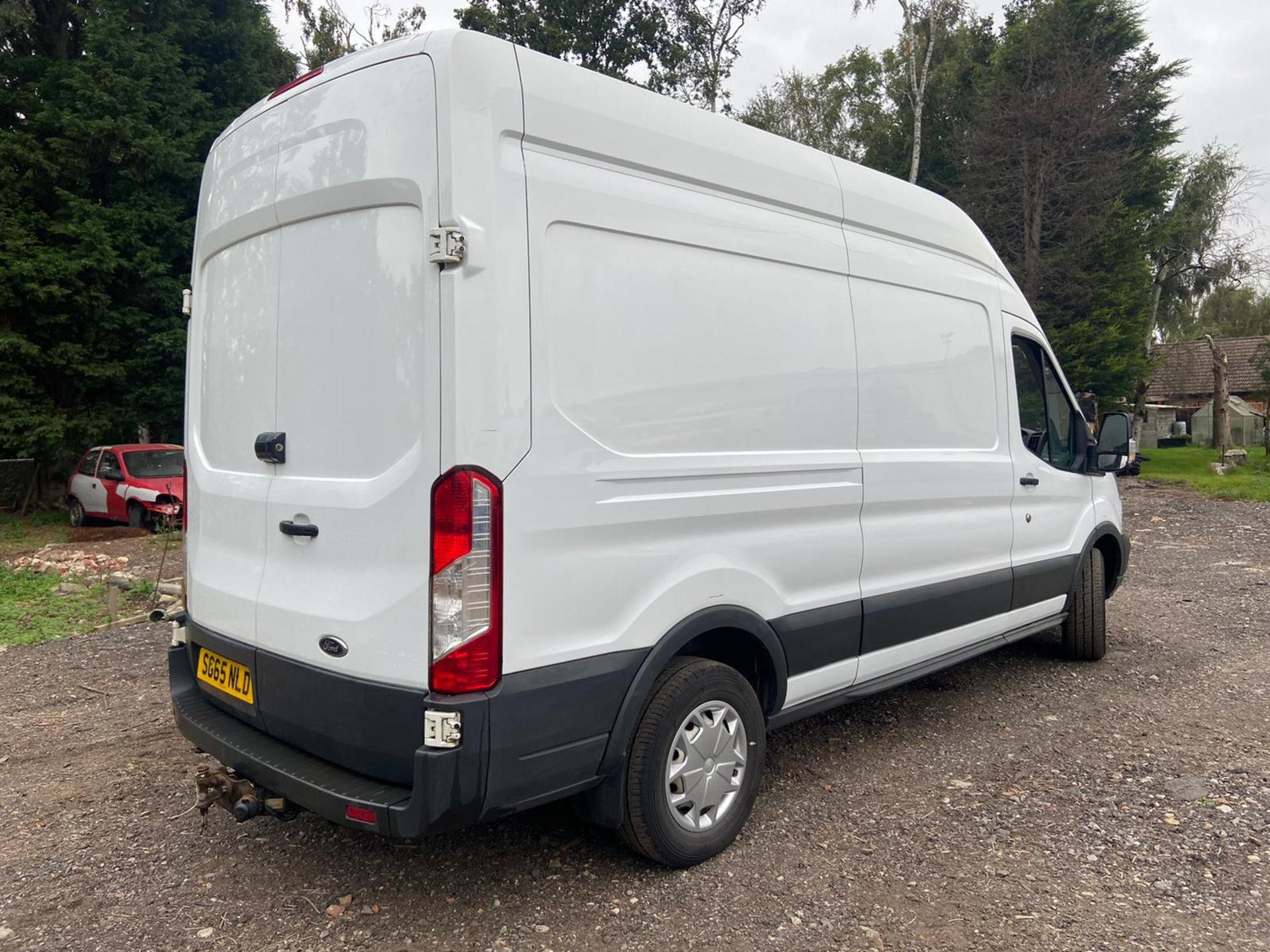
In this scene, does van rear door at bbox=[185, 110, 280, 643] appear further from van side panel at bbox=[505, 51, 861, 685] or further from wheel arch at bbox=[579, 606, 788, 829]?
wheel arch at bbox=[579, 606, 788, 829]

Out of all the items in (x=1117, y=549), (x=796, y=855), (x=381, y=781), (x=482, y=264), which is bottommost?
(x=796, y=855)

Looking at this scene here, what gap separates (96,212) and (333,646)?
A: 16903 millimetres

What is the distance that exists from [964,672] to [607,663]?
148 inches

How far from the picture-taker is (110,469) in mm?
13898

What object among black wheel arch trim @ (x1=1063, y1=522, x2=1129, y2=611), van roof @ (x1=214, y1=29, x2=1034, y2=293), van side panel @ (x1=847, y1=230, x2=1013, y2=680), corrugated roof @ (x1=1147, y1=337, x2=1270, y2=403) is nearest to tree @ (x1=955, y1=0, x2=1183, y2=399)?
corrugated roof @ (x1=1147, y1=337, x2=1270, y2=403)

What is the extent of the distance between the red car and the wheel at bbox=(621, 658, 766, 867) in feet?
38.1

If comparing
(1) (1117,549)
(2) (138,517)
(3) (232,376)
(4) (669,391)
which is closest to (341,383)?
(3) (232,376)

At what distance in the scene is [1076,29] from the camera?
2452cm

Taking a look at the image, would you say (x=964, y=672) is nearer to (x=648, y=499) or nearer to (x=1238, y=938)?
(x=1238, y=938)

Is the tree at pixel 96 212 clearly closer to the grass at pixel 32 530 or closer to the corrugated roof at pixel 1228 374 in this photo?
the grass at pixel 32 530

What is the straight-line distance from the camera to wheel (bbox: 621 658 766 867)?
2.89m

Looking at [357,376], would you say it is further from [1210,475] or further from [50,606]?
[1210,475]

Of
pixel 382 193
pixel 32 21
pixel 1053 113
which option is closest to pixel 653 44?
pixel 1053 113

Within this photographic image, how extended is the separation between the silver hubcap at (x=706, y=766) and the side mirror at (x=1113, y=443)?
3427 millimetres
